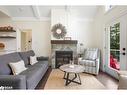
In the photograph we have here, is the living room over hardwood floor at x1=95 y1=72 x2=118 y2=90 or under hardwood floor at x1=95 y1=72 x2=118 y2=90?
over

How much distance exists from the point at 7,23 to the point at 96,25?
4453 mm

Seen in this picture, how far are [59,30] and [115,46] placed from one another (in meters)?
2.76

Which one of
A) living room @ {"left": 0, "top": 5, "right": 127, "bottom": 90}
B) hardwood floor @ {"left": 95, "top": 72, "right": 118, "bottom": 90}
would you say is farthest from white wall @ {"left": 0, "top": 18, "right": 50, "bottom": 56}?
hardwood floor @ {"left": 95, "top": 72, "right": 118, "bottom": 90}

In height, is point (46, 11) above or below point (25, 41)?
above

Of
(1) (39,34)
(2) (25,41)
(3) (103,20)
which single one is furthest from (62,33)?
(2) (25,41)

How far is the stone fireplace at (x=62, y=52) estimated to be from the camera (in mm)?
6148

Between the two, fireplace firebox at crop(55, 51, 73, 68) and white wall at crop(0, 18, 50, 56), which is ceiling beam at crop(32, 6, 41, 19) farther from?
fireplace firebox at crop(55, 51, 73, 68)

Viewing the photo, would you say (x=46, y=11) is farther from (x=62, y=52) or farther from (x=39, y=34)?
(x=62, y=52)

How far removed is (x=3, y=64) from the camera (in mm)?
2908

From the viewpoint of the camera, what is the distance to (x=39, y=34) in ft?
22.0

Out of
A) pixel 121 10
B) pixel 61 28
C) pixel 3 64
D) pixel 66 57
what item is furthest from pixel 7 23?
pixel 121 10

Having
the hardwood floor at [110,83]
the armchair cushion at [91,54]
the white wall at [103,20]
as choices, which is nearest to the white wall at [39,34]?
the armchair cushion at [91,54]

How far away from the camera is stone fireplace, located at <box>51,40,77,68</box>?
6148 mm
